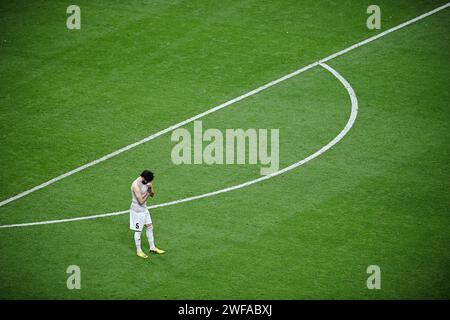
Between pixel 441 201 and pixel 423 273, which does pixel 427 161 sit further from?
pixel 423 273

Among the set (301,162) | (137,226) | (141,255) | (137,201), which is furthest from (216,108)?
(141,255)

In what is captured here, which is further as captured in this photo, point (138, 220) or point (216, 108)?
Result: point (216, 108)

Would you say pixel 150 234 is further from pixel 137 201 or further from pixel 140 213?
pixel 137 201

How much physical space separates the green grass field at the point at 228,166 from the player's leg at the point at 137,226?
0.18m

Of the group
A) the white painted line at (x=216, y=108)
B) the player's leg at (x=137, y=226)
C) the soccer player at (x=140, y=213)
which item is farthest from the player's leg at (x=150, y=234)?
the white painted line at (x=216, y=108)

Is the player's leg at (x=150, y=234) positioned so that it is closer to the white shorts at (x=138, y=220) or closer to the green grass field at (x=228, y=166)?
the white shorts at (x=138, y=220)

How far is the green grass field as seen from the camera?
49.7 feet

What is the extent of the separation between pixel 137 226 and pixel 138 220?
0.12 metres

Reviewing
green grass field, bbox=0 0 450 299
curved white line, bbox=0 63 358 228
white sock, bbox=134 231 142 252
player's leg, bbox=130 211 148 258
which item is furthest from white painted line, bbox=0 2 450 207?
white sock, bbox=134 231 142 252

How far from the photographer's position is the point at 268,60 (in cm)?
2283

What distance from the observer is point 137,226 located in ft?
51.0

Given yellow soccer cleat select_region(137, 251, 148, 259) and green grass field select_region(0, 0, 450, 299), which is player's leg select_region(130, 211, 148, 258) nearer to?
yellow soccer cleat select_region(137, 251, 148, 259)

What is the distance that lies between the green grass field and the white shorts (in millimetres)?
562

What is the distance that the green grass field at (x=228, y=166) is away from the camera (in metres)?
15.2
